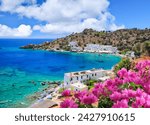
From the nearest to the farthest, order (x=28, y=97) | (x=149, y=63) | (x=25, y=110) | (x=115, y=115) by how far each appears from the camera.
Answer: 1. (x=115, y=115)
2. (x=25, y=110)
3. (x=149, y=63)
4. (x=28, y=97)

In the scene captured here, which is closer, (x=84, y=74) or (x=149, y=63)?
(x=149, y=63)

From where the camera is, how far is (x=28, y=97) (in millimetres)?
22719

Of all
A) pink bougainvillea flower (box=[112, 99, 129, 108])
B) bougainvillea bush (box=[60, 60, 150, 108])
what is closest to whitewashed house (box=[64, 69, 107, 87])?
bougainvillea bush (box=[60, 60, 150, 108])

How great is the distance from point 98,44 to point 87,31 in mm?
14617

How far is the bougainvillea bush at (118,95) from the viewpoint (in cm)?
212

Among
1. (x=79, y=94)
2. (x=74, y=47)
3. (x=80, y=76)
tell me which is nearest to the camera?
(x=79, y=94)

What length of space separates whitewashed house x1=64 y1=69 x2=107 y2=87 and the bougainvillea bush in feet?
68.9

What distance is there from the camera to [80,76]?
25.1m

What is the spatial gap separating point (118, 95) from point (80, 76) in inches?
899

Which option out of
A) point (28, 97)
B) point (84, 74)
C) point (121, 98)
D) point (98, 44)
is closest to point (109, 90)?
point (121, 98)

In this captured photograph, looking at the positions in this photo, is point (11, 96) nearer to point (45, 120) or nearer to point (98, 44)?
point (45, 120)

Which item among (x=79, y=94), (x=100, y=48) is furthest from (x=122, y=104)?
(x=100, y=48)

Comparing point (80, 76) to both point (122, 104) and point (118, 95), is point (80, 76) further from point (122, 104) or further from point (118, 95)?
point (122, 104)

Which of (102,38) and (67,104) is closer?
(67,104)
